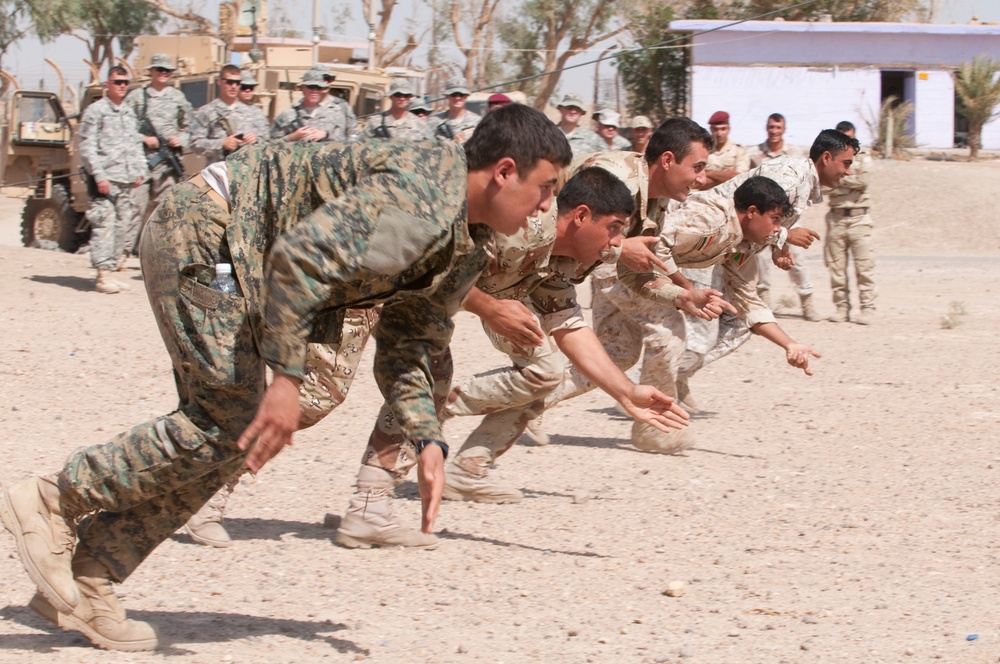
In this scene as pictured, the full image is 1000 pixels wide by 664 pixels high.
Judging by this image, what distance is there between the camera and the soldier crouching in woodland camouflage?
2.91 m

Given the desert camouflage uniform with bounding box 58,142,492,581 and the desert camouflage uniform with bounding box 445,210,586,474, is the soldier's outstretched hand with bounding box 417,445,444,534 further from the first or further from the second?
the desert camouflage uniform with bounding box 445,210,586,474

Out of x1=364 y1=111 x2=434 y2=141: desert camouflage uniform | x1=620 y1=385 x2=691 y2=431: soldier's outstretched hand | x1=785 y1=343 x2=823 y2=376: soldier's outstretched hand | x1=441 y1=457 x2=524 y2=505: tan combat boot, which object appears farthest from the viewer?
x1=364 y1=111 x2=434 y2=141: desert camouflage uniform

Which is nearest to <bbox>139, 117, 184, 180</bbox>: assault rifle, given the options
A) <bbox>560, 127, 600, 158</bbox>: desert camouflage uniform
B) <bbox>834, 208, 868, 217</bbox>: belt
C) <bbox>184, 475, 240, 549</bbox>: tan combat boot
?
<bbox>560, 127, 600, 158</bbox>: desert camouflage uniform

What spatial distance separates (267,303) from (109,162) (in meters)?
9.05

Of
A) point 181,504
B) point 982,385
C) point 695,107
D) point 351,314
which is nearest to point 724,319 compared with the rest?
point 982,385

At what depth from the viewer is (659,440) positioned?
254 inches

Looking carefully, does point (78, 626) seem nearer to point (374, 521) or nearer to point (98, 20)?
point (374, 521)

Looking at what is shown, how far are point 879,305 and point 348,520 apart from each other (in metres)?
9.38

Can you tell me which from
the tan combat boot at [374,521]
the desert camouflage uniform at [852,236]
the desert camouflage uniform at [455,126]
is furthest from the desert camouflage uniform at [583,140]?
the tan combat boot at [374,521]

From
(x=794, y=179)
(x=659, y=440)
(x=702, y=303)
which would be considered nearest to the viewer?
(x=702, y=303)

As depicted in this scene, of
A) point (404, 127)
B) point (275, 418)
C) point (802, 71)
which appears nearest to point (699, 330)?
point (275, 418)

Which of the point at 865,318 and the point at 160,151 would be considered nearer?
the point at 865,318

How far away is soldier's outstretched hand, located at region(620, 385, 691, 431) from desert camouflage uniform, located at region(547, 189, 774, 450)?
6.22 feet

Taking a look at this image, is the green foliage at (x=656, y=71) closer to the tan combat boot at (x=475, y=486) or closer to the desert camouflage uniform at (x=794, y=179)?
the desert camouflage uniform at (x=794, y=179)
